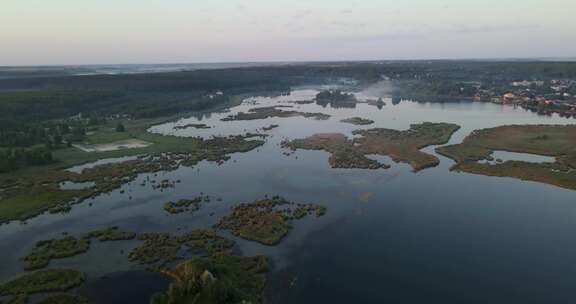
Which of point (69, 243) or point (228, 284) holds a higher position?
point (228, 284)

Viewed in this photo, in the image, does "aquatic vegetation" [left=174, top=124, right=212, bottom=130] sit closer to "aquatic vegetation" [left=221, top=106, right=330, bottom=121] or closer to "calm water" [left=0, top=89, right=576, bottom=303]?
"aquatic vegetation" [left=221, top=106, right=330, bottom=121]

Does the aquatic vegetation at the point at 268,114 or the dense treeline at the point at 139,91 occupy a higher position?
the dense treeline at the point at 139,91

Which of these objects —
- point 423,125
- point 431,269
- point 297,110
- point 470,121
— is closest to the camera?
point 431,269

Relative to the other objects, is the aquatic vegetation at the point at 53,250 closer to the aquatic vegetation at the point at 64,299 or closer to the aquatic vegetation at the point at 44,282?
the aquatic vegetation at the point at 44,282

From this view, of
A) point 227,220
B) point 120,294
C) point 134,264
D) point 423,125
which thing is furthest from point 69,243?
point 423,125

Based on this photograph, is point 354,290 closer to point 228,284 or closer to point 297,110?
point 228,284

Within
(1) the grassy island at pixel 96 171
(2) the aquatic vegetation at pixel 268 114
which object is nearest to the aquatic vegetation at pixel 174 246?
(1) the grassy island at pixel 96 171

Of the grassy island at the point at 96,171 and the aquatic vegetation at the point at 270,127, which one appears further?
the aquatic vegetation at the point at 270,127
